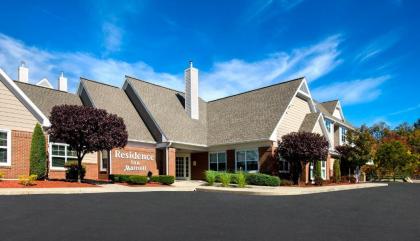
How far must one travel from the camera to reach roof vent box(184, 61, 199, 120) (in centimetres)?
3425

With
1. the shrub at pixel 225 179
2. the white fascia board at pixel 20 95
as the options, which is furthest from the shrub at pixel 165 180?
the white fascia board at pixel 20 95

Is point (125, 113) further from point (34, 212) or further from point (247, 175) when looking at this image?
point (34, 212)

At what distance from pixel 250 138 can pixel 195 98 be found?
7.62m

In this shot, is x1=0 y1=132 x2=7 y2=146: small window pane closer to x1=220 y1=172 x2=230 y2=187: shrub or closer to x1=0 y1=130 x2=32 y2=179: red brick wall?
x1=0 y1=130 x2=32 y2=179: red brick wall

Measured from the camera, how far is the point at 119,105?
30.7 meters

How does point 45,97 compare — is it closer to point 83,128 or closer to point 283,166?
point 83,128

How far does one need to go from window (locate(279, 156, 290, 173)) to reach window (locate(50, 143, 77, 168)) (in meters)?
14.8

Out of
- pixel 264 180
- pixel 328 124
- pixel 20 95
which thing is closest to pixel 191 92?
pixel 264 180

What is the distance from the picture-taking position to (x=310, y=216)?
36.9 ft

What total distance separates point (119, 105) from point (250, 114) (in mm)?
10490

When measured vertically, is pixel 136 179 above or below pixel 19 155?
below

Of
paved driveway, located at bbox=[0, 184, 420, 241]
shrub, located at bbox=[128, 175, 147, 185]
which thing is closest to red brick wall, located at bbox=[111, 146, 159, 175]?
shrub, located at bbox=[128, 175, 147, 185]

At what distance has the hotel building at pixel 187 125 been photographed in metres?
27.7

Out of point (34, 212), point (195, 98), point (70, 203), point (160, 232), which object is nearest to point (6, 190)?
point (70, 203)
